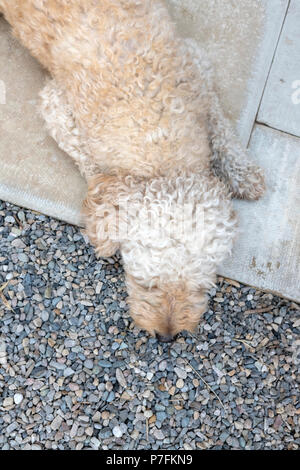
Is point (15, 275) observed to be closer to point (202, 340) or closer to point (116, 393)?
point (116, 393)

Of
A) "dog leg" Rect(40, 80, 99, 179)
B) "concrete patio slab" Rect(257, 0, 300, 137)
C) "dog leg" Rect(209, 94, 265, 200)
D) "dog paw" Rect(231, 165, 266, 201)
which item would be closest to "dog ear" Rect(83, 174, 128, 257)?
"dog leg" Rect(40, 80, 99, 179)

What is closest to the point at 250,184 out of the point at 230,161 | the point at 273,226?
the point at 230,161

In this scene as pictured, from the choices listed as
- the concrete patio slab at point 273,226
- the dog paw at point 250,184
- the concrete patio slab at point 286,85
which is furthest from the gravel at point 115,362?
the concrete patio slab at point 286,85

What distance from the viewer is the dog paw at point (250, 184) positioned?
3.13 meters

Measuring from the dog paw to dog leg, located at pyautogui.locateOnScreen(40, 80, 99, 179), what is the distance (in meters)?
1.08

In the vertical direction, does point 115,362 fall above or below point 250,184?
below

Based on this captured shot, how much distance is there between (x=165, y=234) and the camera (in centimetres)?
227

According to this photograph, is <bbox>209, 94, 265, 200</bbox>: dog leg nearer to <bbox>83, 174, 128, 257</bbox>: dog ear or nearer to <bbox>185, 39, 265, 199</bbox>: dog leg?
<bbox>185, 39, 265, 199</bbox>: dog leg

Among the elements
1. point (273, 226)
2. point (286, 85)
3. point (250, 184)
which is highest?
point (286, 85)

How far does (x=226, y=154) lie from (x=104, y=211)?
45.0 inches

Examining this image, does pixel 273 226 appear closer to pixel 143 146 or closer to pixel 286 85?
pixel 286 85

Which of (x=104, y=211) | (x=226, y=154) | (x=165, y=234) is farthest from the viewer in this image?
(x=226, y=154)

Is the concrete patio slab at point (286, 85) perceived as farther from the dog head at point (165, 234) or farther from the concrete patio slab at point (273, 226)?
the dog head at point (165, 234)

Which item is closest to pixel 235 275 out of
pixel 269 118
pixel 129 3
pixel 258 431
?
pixel 258 431
